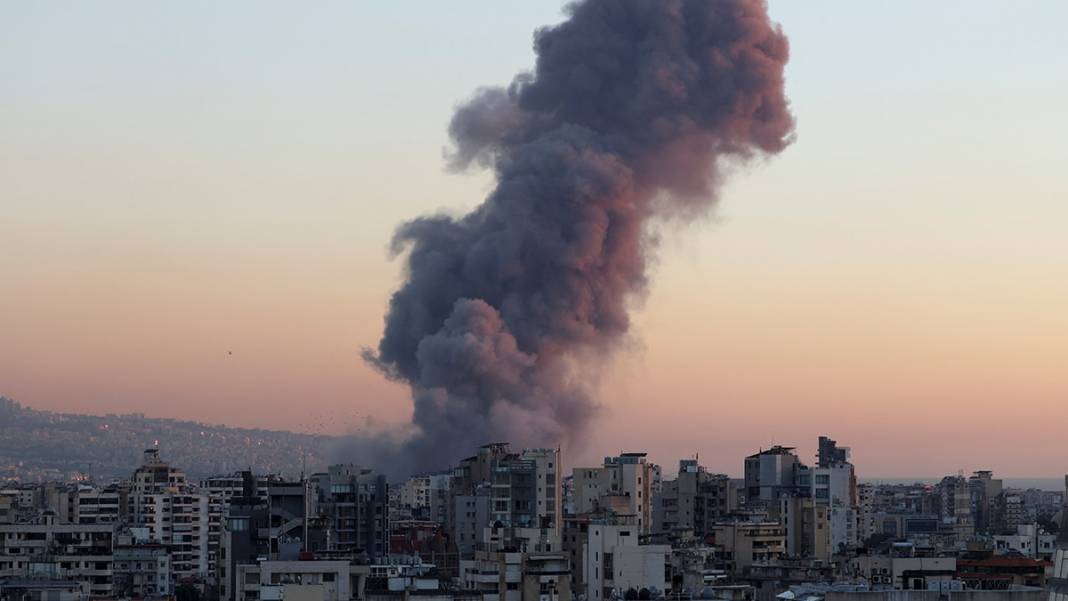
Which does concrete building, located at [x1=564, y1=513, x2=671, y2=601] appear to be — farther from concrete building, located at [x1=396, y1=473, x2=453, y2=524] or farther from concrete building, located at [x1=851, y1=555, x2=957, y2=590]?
concrete building, located at [x1=396, y1=473, x2=453, y2=524]

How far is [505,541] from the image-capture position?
235ft

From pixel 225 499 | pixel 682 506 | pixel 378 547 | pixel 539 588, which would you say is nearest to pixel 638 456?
pixel 682 506

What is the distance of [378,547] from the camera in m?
84.4

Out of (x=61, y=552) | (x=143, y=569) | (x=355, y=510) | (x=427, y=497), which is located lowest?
(x=143, y=569)

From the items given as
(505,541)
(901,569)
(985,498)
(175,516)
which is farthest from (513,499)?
(985,498)

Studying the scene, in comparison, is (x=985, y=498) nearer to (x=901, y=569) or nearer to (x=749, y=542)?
(x=749, y=542)

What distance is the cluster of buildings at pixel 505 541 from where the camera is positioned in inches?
2394

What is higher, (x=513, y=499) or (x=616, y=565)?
(x=513, y=499)

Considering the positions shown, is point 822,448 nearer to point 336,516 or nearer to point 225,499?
point 225,499

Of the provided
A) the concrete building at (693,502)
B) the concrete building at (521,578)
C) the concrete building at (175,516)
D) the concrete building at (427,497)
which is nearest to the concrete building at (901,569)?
the concrete building at (521,578)

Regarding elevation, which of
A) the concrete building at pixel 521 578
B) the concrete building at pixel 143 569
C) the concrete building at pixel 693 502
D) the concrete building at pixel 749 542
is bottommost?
the concrete building at pixel 521 578

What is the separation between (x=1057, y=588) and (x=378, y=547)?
2405 inches

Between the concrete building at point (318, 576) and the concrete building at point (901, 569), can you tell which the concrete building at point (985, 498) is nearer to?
the concrete building at point (901, 569)

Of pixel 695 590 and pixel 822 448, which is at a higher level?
pixel 822 448
